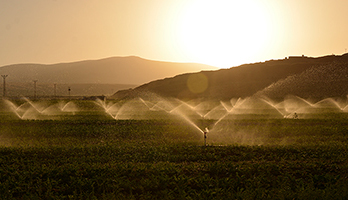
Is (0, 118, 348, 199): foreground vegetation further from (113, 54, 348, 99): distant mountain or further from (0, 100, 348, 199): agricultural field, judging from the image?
(113, 54, 348, 99): distant mountain

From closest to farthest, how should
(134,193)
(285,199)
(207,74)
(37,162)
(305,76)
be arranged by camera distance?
(285,199) < (134,193) < (37,162) < (305,76) < (207,74)

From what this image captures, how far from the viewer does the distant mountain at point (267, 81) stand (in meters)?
98.9

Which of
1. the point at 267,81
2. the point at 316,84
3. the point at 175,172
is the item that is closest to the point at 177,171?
the point at 175,172

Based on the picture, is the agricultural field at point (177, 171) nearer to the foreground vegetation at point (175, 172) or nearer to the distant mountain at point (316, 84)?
the foreground vegetation at point (175, 172)

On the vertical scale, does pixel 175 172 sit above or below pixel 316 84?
below

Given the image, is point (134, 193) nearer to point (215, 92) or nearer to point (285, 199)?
point (285, 199)

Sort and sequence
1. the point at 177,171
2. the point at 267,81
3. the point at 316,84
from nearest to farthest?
the point at 177,171, the point at 316,84, the point at 267,81

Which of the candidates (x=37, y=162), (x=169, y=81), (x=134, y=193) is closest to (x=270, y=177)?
(x=134, y=193)

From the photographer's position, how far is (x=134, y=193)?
43.3ft

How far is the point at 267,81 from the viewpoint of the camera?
118312 mm

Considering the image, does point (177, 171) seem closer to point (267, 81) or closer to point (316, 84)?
point (316, 84)

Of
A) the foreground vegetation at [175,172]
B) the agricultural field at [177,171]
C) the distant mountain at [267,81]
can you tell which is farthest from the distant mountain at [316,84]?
the foreground vegetation at [175,172]

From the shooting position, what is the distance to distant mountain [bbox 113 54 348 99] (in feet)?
325

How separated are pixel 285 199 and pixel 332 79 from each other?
99864mm
